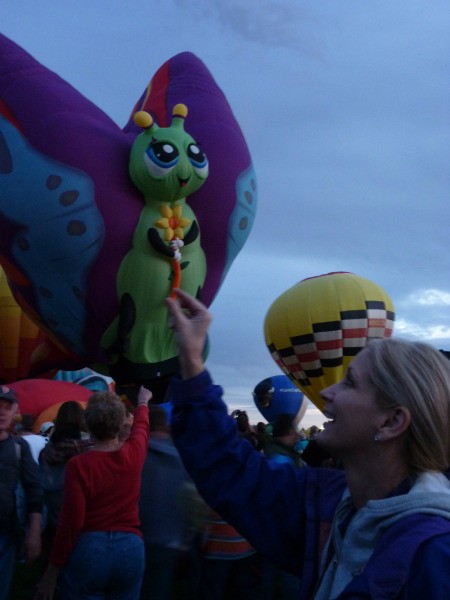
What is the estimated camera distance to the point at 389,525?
3.51 ft

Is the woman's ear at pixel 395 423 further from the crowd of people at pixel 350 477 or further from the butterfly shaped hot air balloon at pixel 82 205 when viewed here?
the butterfly shaped hot air balloon at pixel 82 205

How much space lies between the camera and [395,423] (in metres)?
1.21

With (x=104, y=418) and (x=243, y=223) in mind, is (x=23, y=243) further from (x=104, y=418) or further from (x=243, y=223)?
(x=104, y=418)

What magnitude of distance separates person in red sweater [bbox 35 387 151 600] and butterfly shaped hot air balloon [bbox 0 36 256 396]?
9.92 ft

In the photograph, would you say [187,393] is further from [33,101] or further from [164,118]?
[164,118]

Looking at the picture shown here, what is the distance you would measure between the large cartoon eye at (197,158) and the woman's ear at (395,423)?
4832mm

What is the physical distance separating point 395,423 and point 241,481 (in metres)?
0.36

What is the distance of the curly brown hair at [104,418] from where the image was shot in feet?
9.43

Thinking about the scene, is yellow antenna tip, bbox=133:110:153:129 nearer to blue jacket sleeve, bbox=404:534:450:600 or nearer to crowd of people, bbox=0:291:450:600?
crowd of people, bbox=0:291:450:600

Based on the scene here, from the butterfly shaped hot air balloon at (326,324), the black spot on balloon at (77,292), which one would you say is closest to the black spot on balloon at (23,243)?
the black spot on balloon at (77,292)

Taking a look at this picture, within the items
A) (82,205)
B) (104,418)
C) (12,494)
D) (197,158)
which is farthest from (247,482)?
(197,158)

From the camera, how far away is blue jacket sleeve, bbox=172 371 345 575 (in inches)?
54.9

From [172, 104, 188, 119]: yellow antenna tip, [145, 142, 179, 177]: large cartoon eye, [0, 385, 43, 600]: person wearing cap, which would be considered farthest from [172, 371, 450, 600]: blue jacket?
[172, 104, 188, 119]: yellow antenna tip

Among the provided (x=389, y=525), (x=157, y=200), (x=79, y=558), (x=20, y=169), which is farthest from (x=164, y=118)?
(x=389, y=525)
